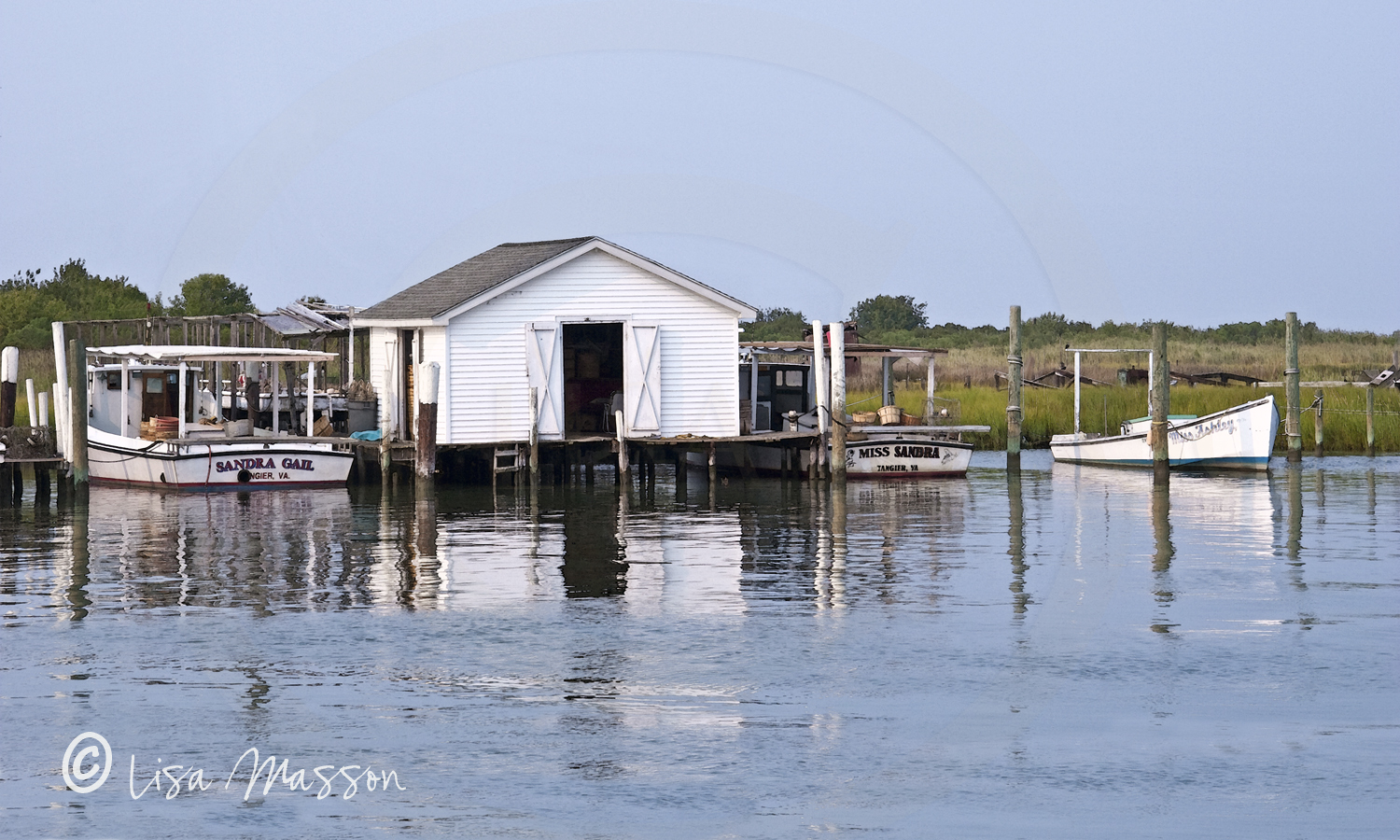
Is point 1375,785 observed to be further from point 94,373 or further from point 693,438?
point 94,373

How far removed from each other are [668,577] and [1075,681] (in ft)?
24.5

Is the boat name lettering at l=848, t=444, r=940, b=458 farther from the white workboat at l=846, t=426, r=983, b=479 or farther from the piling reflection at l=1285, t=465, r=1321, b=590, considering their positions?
the piling reflection at l=1285, t=465, r=1321, b=590

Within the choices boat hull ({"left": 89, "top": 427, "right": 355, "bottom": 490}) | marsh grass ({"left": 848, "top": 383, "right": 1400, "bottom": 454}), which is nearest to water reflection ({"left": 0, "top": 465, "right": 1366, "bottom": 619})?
boat hull ({"left": 89, "top": 427, "right": 355, "bottom": 490})

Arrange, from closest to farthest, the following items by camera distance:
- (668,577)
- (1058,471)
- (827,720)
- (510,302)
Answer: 1. (827,720)
2. (668,577)
3. (510,302)
4. (1058,471)

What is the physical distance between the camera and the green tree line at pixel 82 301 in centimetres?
6781

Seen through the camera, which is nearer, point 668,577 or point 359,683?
point 359,683

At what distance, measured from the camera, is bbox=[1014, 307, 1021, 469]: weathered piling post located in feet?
128

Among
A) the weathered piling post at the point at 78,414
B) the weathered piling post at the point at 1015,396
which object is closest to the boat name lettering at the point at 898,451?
the weathered piling post at the point at 1015,396

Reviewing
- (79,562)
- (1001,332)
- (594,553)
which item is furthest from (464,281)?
(1001,332)

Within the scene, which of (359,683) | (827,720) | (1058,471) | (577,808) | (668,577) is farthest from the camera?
(1058,471)

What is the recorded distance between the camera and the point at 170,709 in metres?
13.0

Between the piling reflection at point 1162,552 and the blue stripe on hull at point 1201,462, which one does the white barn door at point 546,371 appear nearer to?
the piling reflection at point 1162,552

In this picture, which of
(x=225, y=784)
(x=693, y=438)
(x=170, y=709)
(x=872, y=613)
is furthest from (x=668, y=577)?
(x=693, y=438)

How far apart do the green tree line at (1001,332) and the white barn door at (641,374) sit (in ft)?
103
